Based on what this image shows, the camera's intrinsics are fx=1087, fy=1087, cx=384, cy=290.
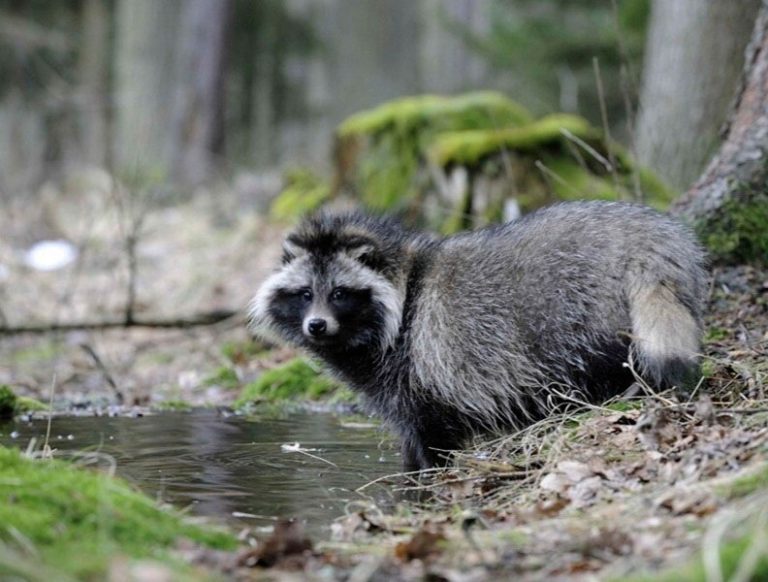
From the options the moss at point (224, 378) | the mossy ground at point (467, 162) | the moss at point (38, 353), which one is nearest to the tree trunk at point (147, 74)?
the mossy ground at point (467, 162)

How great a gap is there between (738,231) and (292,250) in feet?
10.0

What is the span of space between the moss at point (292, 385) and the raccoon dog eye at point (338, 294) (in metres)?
2.02

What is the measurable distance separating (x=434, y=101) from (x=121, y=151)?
9.31 m

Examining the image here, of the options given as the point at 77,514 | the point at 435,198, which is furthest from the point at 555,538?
the point at 435,198

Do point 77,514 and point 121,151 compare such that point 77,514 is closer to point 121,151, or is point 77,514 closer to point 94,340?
point 94,340

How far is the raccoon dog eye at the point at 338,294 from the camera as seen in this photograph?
651 centimetres

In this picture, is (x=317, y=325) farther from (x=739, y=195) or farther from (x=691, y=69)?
(x=691, y=69)

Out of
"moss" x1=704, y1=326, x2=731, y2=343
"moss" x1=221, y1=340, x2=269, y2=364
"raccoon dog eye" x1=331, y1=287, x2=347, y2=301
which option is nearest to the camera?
"raccoon dog eye" x1=331, y1=287, x2=347, y2=301

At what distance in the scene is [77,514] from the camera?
12.3 ft

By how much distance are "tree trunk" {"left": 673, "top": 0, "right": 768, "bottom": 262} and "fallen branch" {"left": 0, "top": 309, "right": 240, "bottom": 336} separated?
188 inches

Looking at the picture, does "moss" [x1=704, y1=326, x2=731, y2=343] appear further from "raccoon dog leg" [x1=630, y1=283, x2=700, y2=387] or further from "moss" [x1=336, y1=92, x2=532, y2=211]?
"moss" [x1=336, y1=92, x2=532, y2=211]

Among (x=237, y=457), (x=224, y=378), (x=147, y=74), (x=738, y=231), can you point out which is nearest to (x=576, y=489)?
(x=237, y=457)

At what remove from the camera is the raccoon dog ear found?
21.7 ft

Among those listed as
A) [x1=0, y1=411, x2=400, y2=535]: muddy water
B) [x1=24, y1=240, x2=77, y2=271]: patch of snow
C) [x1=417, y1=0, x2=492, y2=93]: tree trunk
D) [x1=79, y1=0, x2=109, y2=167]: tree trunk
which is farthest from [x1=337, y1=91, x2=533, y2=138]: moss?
[x1=79, y1=0, x2=109, y2=167]: tree trunk
